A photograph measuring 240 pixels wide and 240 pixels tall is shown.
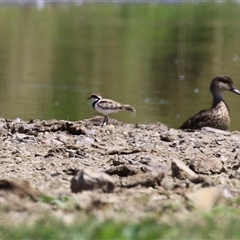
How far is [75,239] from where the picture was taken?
12.9 feet

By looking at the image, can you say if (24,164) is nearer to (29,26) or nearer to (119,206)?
(119,206)

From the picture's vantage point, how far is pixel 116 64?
22.3 metres

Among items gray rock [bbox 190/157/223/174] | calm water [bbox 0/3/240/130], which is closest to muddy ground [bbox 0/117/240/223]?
gray rock [bbox 190/157/223/174]

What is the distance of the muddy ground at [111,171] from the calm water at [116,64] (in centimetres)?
434

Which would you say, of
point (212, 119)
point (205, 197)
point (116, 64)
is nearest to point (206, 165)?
point (205, 197)

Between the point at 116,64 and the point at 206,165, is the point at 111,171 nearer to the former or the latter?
the point at 206,165

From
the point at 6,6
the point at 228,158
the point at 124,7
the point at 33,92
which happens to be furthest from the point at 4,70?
the point at 124,7

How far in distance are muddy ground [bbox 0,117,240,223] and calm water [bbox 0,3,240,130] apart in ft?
14.2

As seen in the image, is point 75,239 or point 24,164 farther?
point 24,164

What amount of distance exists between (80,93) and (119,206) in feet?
38.6

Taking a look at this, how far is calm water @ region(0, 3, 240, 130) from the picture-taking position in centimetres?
1478

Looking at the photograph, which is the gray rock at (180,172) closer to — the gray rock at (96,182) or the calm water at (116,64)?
the gray rock at (96,182)

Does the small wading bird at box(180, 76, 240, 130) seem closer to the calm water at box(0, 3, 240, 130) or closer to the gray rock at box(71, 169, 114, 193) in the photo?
the calm water at box(0, 3, 240, 130)

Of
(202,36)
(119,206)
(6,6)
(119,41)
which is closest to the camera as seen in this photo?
(119,206)
